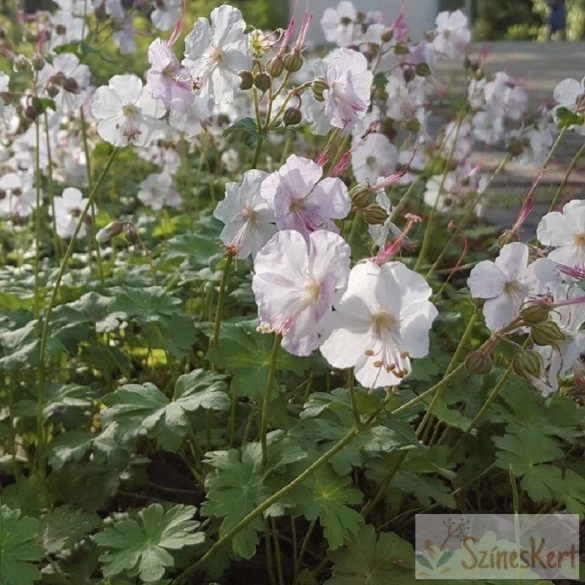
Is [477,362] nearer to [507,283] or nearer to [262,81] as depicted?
[507,283]

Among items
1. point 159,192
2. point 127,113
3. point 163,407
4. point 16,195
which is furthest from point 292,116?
point 159,192

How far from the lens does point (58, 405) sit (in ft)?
6.88

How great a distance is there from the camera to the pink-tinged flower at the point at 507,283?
56.0 inches

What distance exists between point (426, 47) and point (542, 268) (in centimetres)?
151

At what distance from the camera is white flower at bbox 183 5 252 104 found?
1.70 meters

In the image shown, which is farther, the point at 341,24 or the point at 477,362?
the point at 341,24

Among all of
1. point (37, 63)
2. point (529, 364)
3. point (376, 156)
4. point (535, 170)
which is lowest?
point (535, 170)

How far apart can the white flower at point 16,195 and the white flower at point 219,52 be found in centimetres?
169

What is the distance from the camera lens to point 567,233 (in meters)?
1.60

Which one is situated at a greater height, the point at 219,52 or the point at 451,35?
the point at 219,52

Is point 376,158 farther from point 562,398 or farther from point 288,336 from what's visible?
point 288,336

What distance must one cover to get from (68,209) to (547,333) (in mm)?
2172

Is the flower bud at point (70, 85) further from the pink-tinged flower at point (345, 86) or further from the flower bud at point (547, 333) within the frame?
the flower bud at point (547, 333)

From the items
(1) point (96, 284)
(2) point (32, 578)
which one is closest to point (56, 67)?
(1) point (96, 284)
